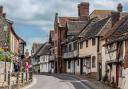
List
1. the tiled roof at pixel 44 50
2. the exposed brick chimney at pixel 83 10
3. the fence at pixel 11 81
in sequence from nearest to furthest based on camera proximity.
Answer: the fence at pixel 11 81
the exposed brick chimney at pixel 83 10
the tiled roof at pixel 44 50

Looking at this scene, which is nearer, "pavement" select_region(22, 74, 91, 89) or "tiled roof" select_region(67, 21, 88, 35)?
"pavement" select_region(22, 74, 91, 89)

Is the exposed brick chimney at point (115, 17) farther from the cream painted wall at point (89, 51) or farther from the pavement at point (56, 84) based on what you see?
the pavement at point (56, 84)

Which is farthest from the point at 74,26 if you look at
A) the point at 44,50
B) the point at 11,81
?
the point at 11,81

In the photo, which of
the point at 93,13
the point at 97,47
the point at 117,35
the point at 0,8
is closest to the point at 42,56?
the point at 93,13

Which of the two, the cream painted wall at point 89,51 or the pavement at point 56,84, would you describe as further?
the cream painted wall at point 89,51

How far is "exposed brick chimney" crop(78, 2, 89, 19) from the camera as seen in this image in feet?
310

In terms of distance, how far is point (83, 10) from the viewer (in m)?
95.1

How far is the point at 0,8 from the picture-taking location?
250 ft

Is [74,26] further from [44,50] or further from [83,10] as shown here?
[44,50]

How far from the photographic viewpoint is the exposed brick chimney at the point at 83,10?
310 feet

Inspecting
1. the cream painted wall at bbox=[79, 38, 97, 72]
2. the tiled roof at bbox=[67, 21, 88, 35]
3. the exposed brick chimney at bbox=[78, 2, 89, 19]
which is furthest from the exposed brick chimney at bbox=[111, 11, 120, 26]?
the exposed brick chimney at bbox=[78, 2, 89, 19]

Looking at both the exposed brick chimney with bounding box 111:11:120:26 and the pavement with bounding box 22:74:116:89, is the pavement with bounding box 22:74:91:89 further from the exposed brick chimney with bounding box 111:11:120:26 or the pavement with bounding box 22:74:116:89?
the exposed brick chimney with bounding box 111:11:120:26

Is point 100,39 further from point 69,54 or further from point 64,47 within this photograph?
point 64,47

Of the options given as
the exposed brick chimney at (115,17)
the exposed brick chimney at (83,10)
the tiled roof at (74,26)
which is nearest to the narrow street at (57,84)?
the exposed brick chimney at (115,17)
